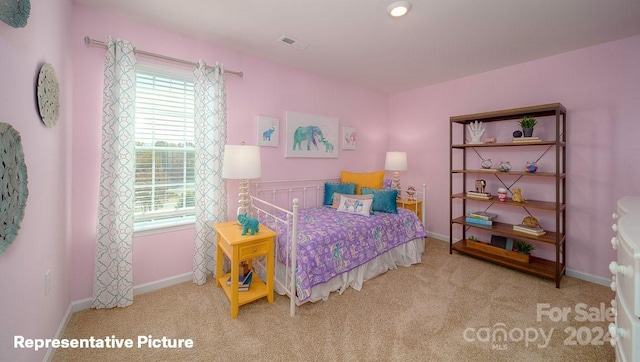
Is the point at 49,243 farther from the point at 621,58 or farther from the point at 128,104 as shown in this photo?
the point at 621,58

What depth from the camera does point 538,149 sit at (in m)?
3.01

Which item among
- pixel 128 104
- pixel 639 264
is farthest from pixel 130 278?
pixel 639 264

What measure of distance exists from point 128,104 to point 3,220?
1.44 meters

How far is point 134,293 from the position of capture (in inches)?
90.7

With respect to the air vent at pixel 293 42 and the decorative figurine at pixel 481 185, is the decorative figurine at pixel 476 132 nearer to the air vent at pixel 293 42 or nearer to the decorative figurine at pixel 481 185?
the decorative figurine at pixel 481 185

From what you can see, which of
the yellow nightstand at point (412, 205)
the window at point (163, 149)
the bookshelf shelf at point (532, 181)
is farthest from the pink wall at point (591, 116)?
the window at point (163, 149)

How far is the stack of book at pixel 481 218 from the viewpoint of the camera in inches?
125

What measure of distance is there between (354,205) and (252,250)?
137 cm

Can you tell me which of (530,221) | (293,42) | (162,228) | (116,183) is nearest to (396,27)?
(293,42)

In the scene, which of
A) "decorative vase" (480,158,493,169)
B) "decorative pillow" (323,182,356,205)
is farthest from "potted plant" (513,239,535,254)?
"decorative pillow" (323,182,356,205)

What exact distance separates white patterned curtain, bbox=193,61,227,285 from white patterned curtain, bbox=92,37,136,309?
1.76ft

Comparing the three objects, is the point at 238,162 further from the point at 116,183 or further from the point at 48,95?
the point at 48,95

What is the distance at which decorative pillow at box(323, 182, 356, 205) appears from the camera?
3.46 m

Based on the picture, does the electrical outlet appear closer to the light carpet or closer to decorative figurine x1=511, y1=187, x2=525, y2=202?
the light carpet
